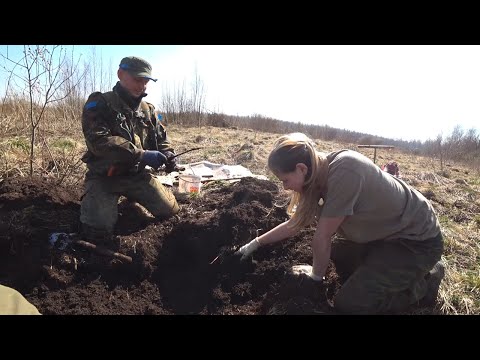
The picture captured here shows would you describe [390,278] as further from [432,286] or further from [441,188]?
[441,188]

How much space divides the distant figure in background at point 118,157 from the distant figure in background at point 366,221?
5.47 feet

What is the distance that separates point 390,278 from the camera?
7.42ft

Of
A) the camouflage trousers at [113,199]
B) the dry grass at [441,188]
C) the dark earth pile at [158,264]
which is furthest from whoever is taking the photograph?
the camouflage trousers at [113,199]

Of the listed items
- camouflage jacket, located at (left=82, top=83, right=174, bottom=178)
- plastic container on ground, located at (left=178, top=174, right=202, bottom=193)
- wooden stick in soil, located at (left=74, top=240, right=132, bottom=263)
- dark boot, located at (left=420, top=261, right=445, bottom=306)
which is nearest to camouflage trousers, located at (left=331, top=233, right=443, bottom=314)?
dark boot, located at (left=420, top=261, right=445, bottom=306)

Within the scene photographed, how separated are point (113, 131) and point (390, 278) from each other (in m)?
2.72

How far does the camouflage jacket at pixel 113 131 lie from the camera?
10.4ft

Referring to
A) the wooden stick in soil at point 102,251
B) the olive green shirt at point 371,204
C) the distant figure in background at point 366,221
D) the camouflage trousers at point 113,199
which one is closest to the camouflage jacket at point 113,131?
the camouflage trousers at point 113,199

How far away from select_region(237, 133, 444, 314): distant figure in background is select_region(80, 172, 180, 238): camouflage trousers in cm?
166

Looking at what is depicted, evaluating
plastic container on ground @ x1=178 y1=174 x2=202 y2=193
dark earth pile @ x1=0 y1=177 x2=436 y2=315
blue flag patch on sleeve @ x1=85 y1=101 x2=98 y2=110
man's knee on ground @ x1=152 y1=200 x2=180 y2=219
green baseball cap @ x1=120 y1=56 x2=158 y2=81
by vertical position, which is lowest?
dark earth pile @ x1=0 y1=177 x2=436 y2=315

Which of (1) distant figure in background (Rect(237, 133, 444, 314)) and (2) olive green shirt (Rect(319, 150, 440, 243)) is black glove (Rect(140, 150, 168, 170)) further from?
(2) olive green shirt (Rect(319, 150, 440, 243))

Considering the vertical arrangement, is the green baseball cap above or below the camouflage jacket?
above

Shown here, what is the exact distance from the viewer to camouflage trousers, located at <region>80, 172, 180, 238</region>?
316cm

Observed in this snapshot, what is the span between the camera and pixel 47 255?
278cm

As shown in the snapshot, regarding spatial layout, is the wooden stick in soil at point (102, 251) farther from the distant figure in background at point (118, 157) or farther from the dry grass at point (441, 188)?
the dry grass at point (441, 188)
